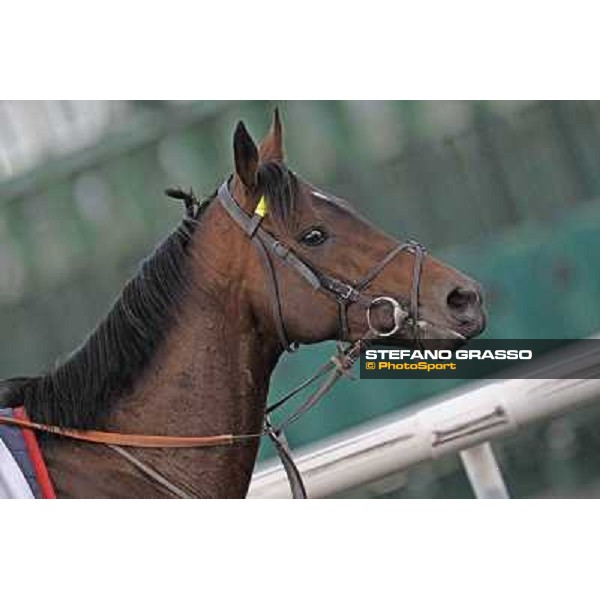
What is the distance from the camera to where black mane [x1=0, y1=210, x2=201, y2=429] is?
8.84 feet

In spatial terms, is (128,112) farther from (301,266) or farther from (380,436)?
(380,436)

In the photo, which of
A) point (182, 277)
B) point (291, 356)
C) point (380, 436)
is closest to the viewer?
point (182, 277)

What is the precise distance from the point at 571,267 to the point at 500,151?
429 millimetres

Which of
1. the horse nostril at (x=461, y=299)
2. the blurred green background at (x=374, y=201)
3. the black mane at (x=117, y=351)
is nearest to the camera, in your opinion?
the black mane at (x=117, y=351)

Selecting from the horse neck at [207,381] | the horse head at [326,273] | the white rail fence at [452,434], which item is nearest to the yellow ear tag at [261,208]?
the horse head at [326,273]

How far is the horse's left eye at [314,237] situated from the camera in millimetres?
2770

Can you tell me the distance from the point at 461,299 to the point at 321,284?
0.37m

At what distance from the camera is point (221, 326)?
2.72 meters

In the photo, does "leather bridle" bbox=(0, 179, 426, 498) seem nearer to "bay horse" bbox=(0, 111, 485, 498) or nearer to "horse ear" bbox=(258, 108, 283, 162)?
"bay horse" bbox=(0, 111, 485, 498)

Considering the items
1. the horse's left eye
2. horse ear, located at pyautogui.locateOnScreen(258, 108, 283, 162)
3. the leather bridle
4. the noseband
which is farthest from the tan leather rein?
horse ear, located at pyautogui.locateOnScreen(258, 108, 283, 162)

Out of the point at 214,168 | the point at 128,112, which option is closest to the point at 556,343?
the point at 214,168

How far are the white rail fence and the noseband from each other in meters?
0.75

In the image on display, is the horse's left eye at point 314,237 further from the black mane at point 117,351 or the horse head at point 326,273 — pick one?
the black mane at point 117,351

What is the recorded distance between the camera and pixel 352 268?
2.77 metres
